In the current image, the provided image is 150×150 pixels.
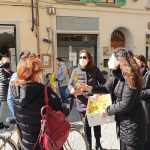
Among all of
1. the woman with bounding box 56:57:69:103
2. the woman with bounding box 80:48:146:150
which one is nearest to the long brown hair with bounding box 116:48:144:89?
the woman with bounding box 80:48:146:150

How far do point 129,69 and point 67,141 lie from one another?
6.07ft

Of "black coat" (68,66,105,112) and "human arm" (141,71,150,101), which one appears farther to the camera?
"black coat" (68,66,105,112)

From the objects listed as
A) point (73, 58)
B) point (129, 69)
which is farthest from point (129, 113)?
point (73, 58)

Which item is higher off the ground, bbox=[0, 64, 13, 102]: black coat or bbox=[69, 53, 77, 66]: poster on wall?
bbox=[69, 53, 77, 66]: poster on wall

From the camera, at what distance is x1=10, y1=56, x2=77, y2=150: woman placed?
11.8ft

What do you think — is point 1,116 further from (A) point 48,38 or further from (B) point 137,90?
(A) point 48,38

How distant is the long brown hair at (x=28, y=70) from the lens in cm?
359

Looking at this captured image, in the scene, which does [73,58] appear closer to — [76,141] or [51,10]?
[51,10]

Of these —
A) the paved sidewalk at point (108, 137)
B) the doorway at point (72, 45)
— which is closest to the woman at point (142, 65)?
the paved sidewalk at point (108, 137)

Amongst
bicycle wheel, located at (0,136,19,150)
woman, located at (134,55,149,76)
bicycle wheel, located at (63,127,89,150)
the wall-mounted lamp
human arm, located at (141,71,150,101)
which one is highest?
the wall-mounted lamp

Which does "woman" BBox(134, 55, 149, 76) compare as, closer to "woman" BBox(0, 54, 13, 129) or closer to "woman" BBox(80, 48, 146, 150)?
"woman" BBox(80, 48, 146, 150)

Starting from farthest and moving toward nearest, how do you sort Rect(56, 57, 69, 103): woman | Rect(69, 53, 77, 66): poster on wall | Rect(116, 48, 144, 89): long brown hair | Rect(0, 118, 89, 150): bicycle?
Rect(69, 53, 77, 66): poster on wall, Rect(56, 57, 69, 103): woman, Rect(0, 118, 89, 150): bicycle, Rect(116, 48, 144, 89): long brown hair

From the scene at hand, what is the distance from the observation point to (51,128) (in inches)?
143

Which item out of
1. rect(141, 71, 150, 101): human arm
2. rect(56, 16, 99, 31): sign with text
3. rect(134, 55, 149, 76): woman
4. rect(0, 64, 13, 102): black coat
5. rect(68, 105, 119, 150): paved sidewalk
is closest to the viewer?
rect(141, 71, 150, 101): human arm
